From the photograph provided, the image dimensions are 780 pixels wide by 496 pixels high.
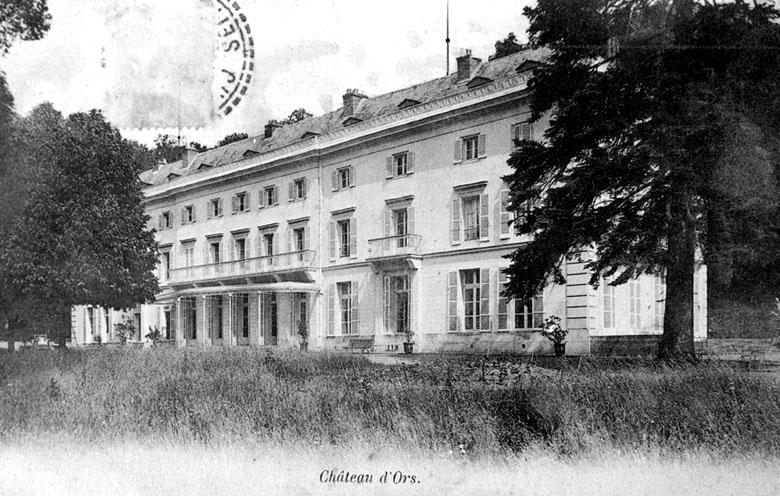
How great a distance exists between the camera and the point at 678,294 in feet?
29.1

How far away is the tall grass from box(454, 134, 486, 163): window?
297 centimetres

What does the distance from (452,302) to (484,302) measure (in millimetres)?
715

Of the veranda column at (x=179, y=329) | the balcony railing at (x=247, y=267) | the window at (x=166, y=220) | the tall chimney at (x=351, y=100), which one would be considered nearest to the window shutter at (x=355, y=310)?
the balcony railing at (x=247, y=267)

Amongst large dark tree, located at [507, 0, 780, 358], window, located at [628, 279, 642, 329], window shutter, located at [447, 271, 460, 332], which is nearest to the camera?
large dark tree, located at [507, 0, 780, 358]

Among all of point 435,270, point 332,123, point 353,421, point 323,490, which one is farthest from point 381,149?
point 323,490

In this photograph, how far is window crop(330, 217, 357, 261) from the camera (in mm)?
9906

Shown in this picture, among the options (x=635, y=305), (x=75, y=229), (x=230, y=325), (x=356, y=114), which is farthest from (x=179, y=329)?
(x=635, y=305)

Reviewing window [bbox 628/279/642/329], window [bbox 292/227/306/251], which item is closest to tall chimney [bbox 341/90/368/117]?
window [bbox 292/227/306/251]

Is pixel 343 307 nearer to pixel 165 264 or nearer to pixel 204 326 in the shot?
pixel 204 326

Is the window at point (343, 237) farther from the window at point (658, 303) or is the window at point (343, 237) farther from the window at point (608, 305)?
the window at point (658, 303)

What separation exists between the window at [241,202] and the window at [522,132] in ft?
14.3

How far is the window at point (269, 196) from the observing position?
10.9 meters

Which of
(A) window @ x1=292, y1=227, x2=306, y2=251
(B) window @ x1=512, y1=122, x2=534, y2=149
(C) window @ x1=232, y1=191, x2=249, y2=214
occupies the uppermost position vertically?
(B) window @ x1=512, y1=122, x2=534, y2=149

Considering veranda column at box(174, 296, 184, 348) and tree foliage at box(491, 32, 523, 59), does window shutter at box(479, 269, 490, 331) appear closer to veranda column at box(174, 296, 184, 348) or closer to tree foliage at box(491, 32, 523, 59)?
tree foliage at box(491, 32, 523, 59)
